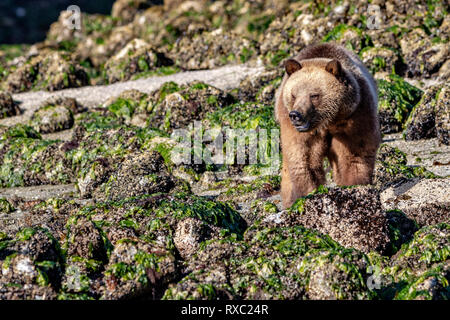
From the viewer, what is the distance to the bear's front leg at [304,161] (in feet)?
22.1

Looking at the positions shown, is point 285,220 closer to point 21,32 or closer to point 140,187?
point 140,187

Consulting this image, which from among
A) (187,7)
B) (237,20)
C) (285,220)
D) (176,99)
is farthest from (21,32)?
(285,220)

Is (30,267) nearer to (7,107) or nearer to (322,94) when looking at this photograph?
(322,94)

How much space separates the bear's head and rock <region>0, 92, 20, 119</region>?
9816 millimetres

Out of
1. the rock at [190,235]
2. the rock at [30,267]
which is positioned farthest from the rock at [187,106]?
the rock at [30,267]

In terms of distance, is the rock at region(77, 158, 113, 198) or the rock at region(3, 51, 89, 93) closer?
the rock at region(77, 158, 113, 198)

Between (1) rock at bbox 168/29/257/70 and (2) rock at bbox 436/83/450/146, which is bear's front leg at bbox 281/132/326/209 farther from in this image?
(1) rock at bbox 168/29/257/70

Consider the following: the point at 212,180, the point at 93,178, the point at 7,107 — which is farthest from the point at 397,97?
the point at 7,107

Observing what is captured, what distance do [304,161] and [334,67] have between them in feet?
3.64

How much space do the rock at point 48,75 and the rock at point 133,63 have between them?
2.53 ft

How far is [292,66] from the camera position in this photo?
21.8 ft

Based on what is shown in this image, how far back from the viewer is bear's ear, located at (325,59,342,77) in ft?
20.8

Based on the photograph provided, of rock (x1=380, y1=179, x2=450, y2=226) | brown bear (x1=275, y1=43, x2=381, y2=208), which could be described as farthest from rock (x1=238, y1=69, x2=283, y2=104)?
rock (x1=380, y1=179, x2=450, y2=226)
